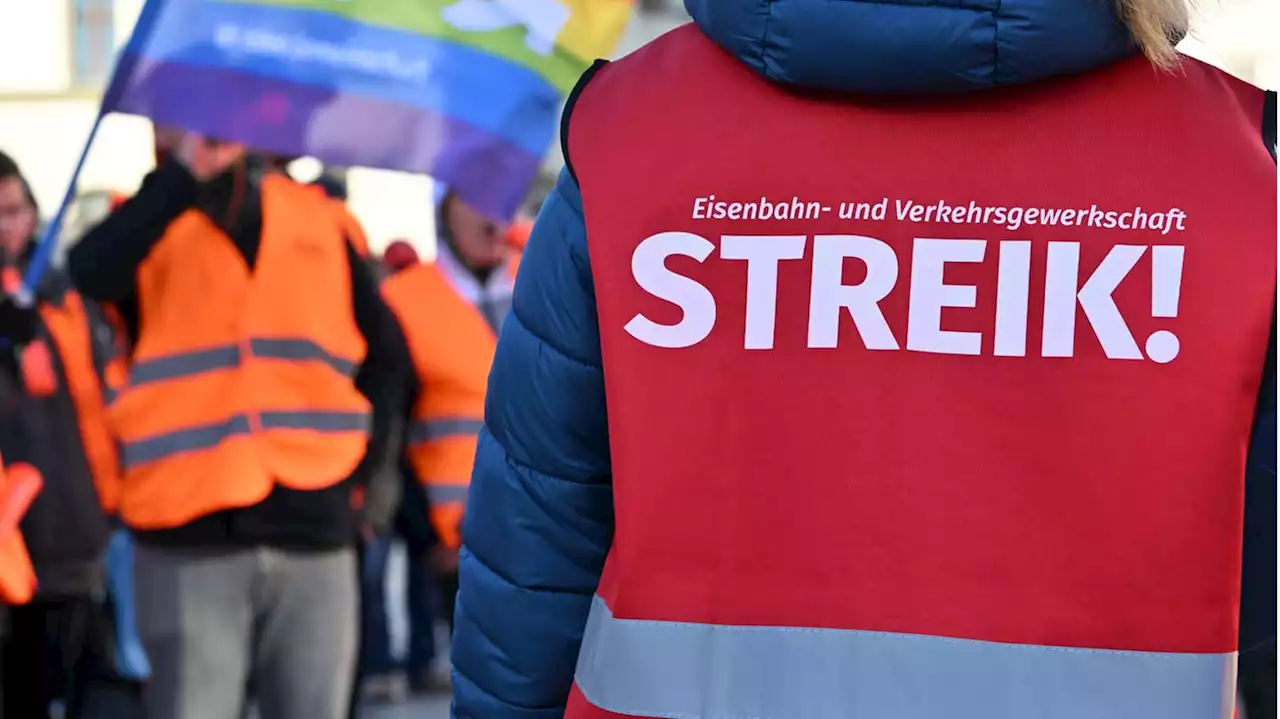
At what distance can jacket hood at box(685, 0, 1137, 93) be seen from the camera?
1738mm

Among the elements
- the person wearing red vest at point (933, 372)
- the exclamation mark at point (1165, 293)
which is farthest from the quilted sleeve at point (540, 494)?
the exclamation mark at point (1165, 293)

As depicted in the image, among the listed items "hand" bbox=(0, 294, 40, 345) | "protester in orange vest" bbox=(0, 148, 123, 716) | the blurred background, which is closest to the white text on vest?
"hand" bbox=(0, 294, 40, 345)

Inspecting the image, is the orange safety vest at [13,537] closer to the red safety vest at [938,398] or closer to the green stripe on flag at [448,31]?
the green stripe on flag at [448,31]

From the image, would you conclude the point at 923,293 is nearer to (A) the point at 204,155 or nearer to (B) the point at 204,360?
(B) the point at 204,360

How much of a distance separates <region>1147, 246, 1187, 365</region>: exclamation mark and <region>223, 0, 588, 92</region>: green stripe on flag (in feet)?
9.90

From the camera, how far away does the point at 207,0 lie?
445 centimetres

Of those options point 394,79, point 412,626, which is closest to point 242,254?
point 394,79

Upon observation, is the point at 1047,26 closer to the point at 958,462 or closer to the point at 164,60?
the point at 958,462

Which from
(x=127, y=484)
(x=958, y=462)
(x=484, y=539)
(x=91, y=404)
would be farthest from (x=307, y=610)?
(x=958, y=462)

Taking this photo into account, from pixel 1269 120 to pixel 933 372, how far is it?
0.40 metres

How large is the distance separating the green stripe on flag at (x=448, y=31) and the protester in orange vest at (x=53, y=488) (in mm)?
2007

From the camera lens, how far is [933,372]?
1.84m

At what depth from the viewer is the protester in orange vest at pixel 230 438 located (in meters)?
4.79

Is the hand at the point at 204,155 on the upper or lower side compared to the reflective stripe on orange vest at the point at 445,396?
upper
